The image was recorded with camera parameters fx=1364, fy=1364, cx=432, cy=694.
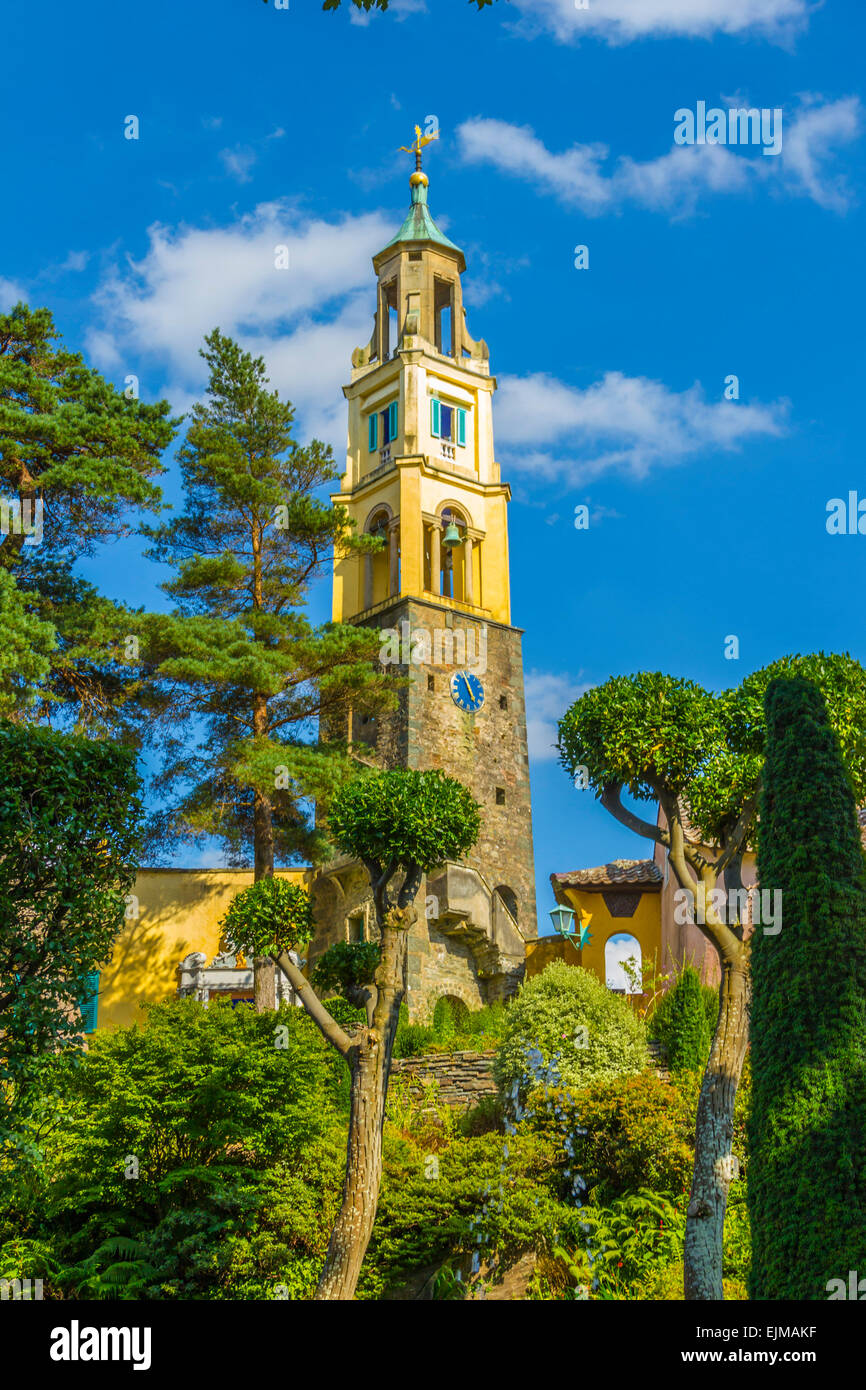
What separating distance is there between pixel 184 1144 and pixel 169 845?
13094 millimetres

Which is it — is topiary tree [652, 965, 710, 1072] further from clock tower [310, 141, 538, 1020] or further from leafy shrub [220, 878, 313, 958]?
clock tower [310, 141, 538, 1020]

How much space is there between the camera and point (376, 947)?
736 inches

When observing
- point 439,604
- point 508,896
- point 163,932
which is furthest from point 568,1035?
point 439,604

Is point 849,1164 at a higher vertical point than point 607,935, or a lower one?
lower

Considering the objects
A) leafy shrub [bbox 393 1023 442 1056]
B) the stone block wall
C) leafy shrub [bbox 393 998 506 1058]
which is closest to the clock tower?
leafy shrub [bbox 393 998 506 1058]

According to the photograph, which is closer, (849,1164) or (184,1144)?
(849,1164)

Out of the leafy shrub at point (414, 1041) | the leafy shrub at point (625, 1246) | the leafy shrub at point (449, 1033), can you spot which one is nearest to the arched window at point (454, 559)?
the leafy shrub at point (449, 1033)

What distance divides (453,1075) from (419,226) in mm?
33686

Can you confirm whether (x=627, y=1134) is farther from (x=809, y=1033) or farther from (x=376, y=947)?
(x=809, y=1033)

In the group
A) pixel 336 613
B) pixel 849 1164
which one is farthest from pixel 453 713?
pixel 849 1164

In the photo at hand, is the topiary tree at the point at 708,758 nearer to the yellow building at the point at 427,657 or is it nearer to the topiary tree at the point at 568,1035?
the topiary tree at the point at 568,1035

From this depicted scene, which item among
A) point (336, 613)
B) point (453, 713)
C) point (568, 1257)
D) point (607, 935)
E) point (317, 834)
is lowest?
point (568, 1257)
